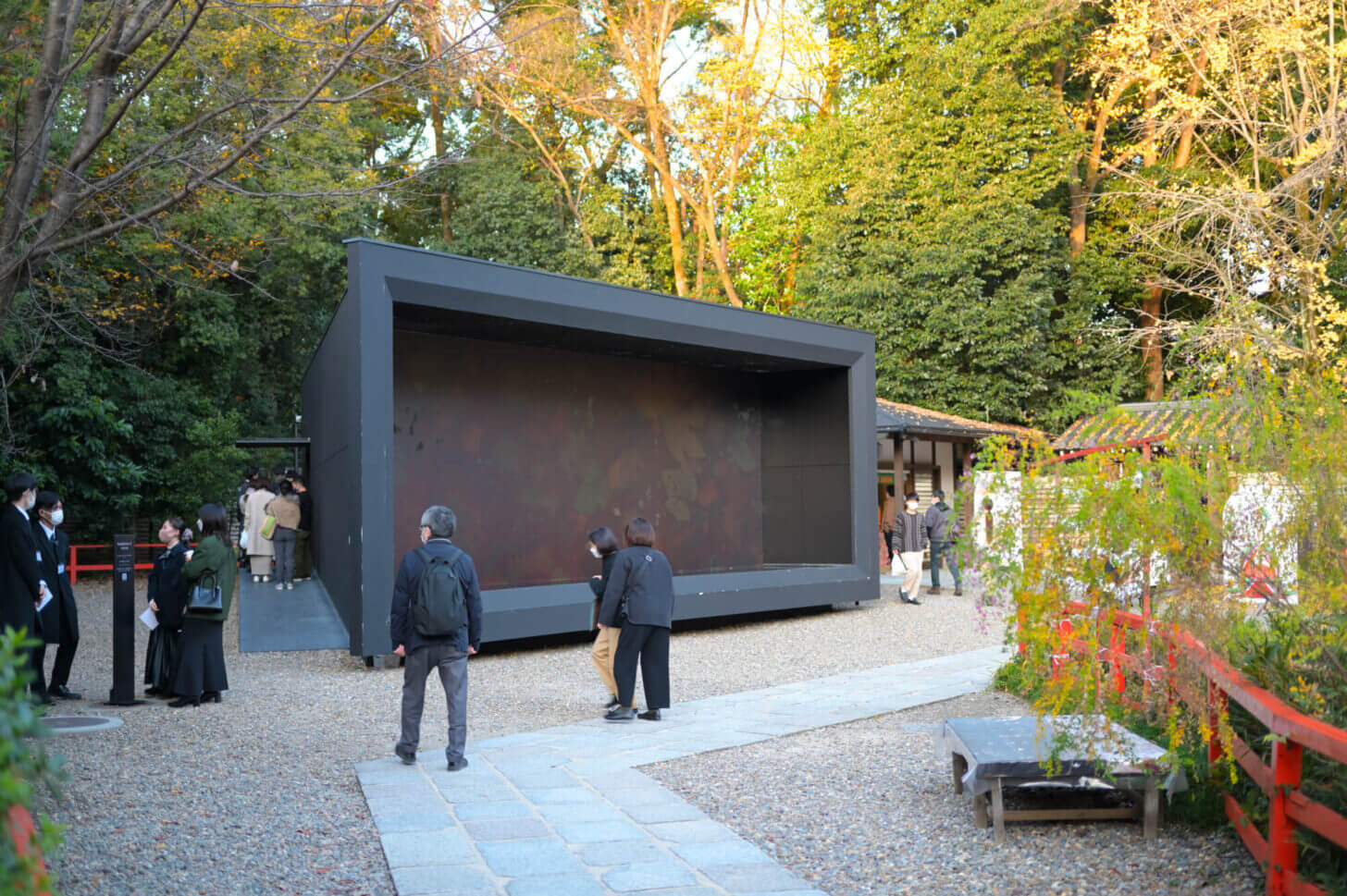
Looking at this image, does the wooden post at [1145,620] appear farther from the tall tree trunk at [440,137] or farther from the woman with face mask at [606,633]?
the tall tree trunk at [440,137]

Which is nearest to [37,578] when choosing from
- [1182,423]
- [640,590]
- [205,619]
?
[205,619]

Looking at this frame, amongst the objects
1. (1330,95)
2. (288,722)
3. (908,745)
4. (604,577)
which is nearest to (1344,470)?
(908,745)

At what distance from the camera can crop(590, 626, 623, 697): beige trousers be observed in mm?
8273

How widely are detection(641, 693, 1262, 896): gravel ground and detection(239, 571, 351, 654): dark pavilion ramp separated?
6551 mm

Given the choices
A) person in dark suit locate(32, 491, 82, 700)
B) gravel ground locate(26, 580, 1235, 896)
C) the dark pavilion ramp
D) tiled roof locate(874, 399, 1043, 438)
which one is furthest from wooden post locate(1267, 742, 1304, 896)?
tiled roof locate(874, 399, 1043, 438)

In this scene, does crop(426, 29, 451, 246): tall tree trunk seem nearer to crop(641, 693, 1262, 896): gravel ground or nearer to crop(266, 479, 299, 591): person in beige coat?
crop(266, 479, 299, 591): person in beige coat

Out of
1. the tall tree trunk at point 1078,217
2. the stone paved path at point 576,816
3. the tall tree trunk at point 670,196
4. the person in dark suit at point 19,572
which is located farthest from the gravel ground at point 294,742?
the tall tree trunk at point 670,196

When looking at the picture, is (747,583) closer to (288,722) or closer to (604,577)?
(604,577)

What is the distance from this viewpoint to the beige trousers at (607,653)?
27.1 feet

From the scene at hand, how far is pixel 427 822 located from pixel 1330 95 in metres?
18.1

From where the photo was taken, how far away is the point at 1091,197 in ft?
95.9

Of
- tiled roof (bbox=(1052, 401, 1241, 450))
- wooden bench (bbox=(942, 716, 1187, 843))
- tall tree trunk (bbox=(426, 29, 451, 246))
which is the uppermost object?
tall tree trunk (bbox=(426, 29, 451, 246))

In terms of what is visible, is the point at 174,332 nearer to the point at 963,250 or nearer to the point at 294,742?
the point at 963,250

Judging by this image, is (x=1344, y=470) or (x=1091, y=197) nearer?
(x=1344, y=470)
